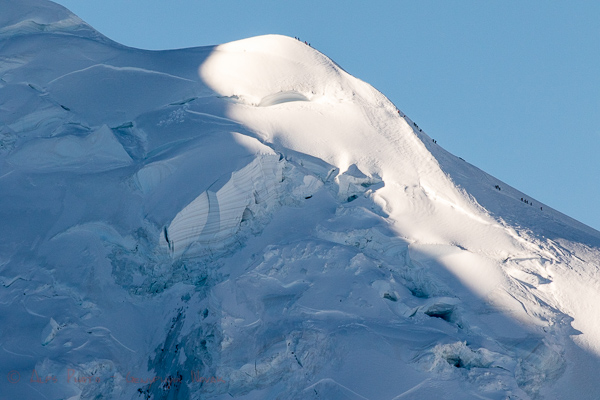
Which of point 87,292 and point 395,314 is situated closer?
→ point 395,314

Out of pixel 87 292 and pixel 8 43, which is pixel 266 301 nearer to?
pixel 87 292

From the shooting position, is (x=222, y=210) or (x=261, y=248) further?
Answer: (x=222, y=210)

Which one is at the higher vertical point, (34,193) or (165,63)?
(165,63)

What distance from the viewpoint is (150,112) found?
20.7 meters

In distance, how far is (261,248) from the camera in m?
16.6

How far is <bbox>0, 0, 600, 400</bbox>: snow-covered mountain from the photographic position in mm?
14289

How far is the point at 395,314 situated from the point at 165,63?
12116 millimetres

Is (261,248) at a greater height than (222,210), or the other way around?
(222,210)

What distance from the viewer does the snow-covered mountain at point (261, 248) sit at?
14.3 meters

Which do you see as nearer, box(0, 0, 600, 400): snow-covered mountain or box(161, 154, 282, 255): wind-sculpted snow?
box(0, 0, 600, 400): snow-covered mountain

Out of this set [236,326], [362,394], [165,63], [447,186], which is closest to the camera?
[362,394]

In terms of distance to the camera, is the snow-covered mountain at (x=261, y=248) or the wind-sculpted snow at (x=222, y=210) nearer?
the snow-covered mountain at (x=261, y=248)

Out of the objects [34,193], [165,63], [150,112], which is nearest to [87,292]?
[34,193]

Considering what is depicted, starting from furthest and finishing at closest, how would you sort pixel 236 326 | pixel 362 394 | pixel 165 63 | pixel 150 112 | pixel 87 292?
1. pixel 165 63
2. pixel 150 112
3. pixel 87 292
4. pixel 236 326
5. pixel 362 394
